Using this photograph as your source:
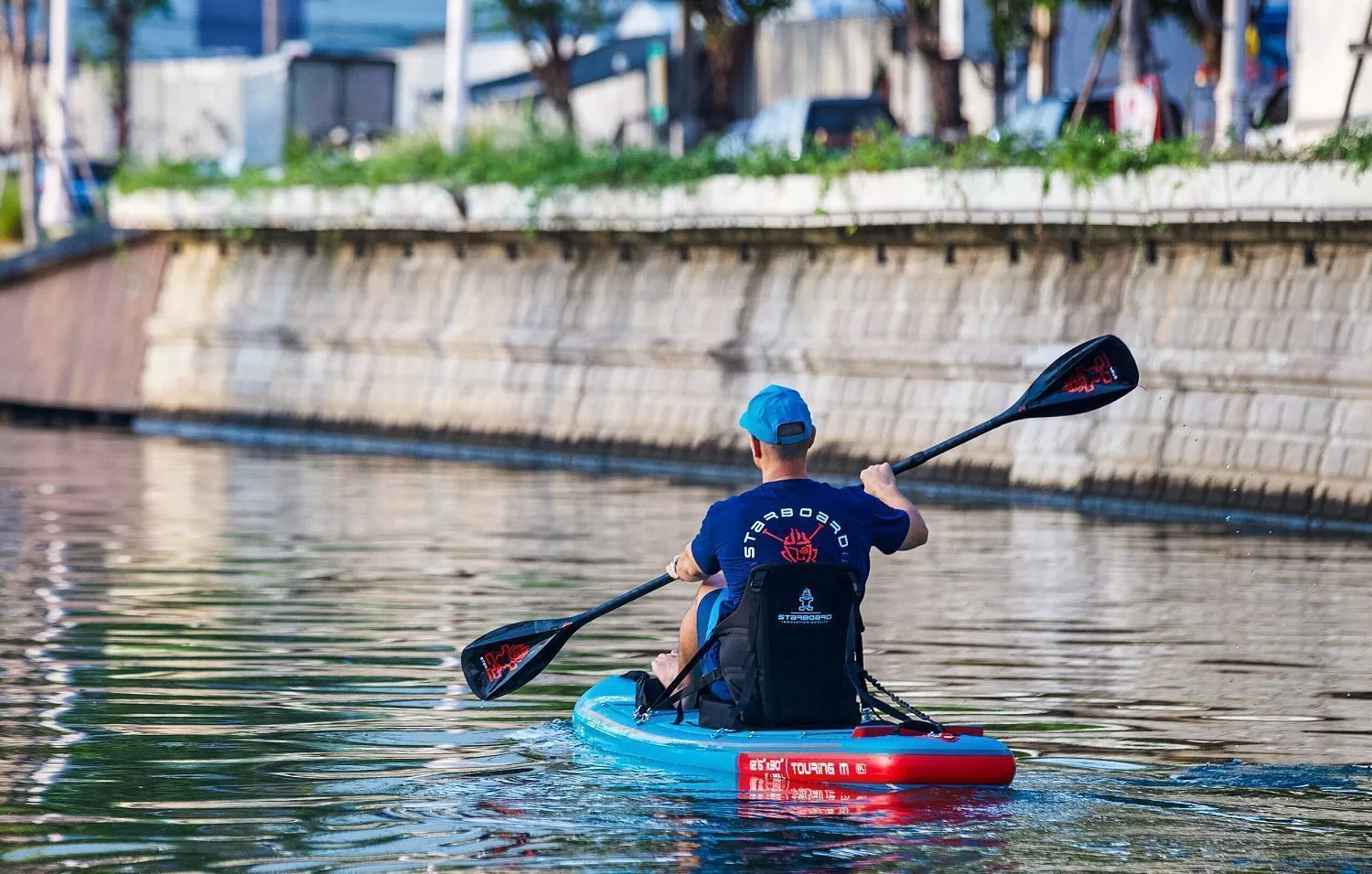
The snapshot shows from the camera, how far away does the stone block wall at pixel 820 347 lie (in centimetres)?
1977

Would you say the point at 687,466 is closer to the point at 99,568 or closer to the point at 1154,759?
the point at 99,568

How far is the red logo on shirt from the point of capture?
8.67 m

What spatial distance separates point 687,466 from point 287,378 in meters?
7.90

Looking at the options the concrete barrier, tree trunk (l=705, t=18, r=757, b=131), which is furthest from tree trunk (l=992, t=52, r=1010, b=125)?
the concrete barrier

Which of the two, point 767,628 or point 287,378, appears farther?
point 287,378

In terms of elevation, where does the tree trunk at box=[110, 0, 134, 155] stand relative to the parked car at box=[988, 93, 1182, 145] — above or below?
above

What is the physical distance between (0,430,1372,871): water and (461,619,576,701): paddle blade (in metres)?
0.15

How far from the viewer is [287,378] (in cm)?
3209

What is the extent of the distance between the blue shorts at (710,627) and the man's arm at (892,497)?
61cm

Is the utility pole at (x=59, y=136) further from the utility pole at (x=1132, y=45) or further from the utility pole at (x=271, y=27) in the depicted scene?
the utility pole at (x=271, y=27)

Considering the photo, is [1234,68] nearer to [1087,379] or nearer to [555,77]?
[1087,379]

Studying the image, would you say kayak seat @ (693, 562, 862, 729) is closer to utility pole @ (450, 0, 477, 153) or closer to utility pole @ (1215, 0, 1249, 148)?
utility pole @ (1215, 0, 1249, 148)

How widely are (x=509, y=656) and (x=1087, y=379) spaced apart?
2478mm

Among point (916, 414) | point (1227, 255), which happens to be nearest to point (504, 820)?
point (1227, 255)
